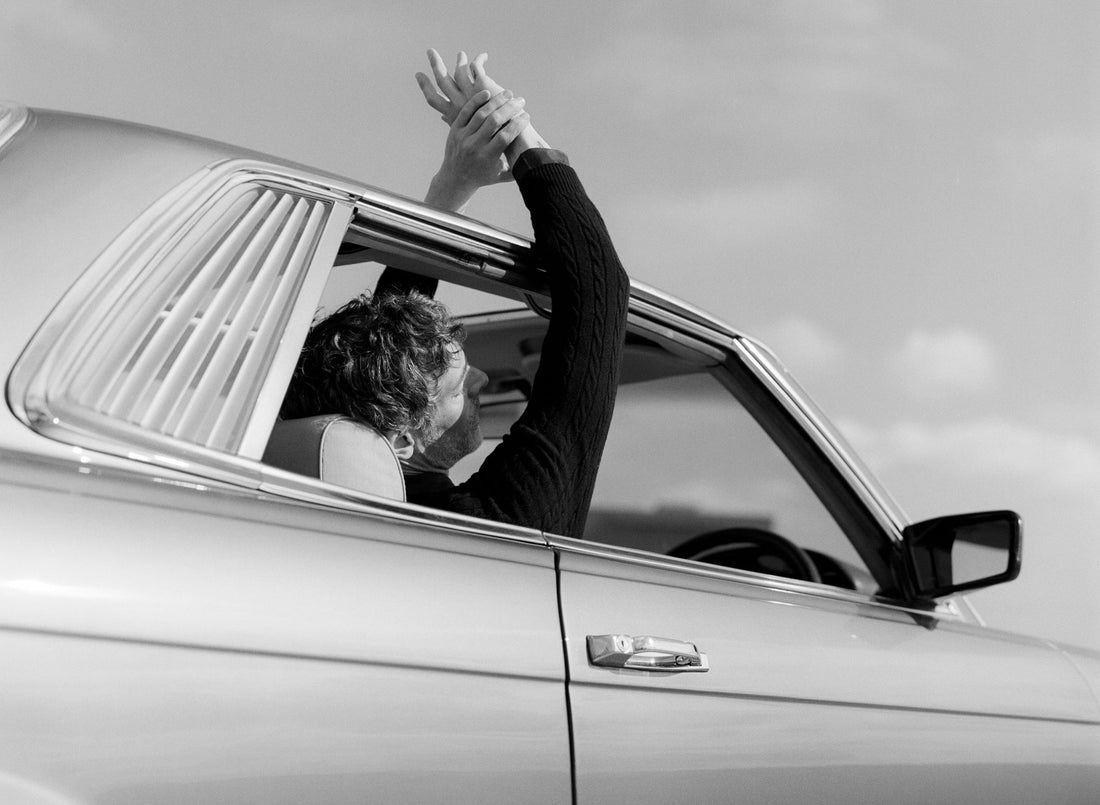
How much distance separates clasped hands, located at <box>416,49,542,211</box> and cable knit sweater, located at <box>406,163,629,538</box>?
0.14 metres

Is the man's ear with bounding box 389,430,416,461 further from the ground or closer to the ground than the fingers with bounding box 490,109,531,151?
closer to the ground

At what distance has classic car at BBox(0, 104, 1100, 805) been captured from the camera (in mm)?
1180

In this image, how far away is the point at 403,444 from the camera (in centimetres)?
232

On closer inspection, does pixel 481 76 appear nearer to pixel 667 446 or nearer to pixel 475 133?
pixel 475 133

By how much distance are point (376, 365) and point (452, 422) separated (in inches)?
9.7

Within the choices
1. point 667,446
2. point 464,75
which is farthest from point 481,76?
point 667,446

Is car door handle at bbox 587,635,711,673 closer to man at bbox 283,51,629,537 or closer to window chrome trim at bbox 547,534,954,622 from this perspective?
window chrome trim at bbox 547,534,954,622

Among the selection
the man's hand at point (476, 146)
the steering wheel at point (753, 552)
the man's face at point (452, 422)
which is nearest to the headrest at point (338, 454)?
the man's face at point (452, 422)

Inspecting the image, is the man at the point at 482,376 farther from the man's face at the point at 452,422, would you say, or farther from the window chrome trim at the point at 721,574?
the window chrome trim at the point at 721,574

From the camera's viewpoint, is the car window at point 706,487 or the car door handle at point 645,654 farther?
the car window at point 706,487

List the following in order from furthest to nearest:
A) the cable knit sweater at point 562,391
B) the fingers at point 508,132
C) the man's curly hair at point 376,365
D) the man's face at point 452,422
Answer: the fingers at point 508,132 → the man's face at point 452,422 → the man's curly hair at point 376,365 → the cable knit sweater at point 562,391

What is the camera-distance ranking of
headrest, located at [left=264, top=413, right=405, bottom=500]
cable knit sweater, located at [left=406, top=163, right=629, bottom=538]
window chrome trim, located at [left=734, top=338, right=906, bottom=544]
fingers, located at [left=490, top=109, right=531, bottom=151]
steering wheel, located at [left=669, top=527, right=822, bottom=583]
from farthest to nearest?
steering wheel, located at [left=669, top=527, right=822, bottom=583] < window chrome trim, located at [left=734, top=338, right=906, bottom=544] < fingers, located at [left=490, top=109, right=531, bottom=151] < cable knit sweater, located at [left=406, top=163, right=629, bottom=538] < headrest, located at [left=264, top=413, right=405, bottom=500]

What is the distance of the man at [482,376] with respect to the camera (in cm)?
205

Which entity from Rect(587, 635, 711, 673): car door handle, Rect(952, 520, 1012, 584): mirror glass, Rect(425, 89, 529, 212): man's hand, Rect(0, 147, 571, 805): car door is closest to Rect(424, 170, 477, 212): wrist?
Rect(425, 89, 529, 212): man's hand
